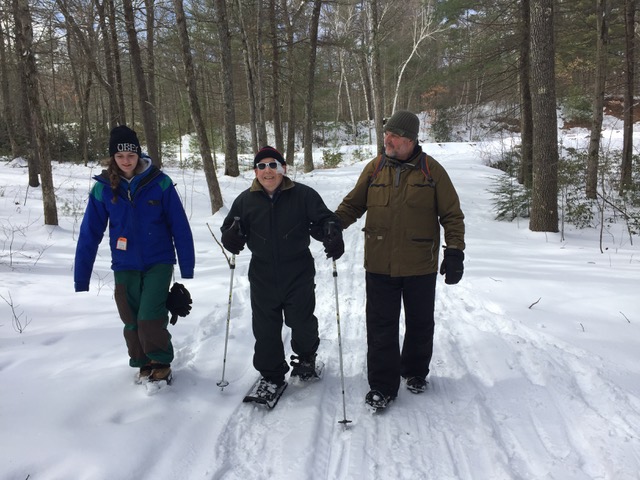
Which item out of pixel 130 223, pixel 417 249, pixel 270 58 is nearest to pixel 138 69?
pixel 270 58

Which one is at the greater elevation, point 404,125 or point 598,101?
point 598,101

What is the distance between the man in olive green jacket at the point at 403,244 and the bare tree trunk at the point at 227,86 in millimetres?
10328

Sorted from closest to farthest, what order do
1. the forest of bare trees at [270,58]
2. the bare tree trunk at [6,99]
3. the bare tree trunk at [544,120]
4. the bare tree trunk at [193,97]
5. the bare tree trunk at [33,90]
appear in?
the bare tree trunk at [33,90] → the bare tree trunk at [544,120] → the forest of bare trees at [270,58] → the bare tree trunk at [193,97] → the bare tree trunk at [6,99]

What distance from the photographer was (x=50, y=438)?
8.42 feet

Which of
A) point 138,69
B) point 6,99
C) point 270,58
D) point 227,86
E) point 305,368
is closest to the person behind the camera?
point 305,368

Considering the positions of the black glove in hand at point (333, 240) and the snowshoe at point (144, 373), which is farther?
the snowshoe at point (144, 373)

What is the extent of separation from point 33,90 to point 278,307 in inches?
309

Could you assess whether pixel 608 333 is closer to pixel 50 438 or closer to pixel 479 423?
pixel 479 423

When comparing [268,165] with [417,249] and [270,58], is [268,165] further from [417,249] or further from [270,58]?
[270,58]

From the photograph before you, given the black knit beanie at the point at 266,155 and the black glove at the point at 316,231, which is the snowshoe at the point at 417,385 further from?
the black knit beanie at the point at 266,155

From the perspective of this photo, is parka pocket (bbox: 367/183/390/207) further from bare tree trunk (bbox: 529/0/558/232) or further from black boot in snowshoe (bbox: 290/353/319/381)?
bare tree trunk (bbox: 529/0/558/232)

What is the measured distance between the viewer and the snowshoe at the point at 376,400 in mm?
3012

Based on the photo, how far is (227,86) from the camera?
44.5ft

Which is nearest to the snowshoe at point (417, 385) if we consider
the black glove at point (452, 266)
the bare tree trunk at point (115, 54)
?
the black glove at point (452, 266)
